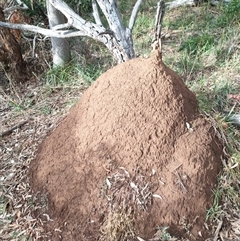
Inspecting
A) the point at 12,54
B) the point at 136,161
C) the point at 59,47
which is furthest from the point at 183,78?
the point at 12,54

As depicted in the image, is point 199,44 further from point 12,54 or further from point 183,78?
point 12,54

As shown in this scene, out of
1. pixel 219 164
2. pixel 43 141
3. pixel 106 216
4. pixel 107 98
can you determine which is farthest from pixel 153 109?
pixel 43 141

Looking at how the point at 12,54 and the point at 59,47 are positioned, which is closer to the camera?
the point at 12,54

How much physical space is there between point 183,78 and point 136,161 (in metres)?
1.59

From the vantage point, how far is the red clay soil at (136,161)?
2.31 m

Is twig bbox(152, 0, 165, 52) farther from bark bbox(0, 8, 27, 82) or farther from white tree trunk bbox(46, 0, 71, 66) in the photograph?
bark bbox(0, 8, 27, 82)

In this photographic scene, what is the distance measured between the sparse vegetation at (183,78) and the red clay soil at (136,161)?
10 centimetres

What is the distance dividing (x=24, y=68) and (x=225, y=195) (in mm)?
2763

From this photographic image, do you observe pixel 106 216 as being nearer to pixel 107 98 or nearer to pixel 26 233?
pixel 26 233

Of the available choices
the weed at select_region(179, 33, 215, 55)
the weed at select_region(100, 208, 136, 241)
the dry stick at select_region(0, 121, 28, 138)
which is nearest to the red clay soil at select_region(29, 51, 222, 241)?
the weed at select_region(100, 208, 136, 241)

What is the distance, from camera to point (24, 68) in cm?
434

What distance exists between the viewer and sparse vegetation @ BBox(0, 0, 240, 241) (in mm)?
2446

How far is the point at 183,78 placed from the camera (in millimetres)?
3740

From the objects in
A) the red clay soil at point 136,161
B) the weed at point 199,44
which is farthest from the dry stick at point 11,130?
the weed at point 199,44
